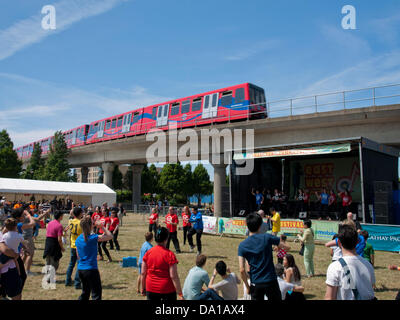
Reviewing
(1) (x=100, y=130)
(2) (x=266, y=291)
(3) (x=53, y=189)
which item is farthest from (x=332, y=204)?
(1) (x=100, y=130)

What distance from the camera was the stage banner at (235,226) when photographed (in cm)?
1878

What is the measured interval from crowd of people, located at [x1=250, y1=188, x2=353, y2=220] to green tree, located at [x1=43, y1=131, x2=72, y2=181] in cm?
3237

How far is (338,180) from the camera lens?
2311 cm

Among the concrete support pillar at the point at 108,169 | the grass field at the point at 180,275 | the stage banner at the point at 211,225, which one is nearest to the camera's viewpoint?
the grass field at the point at 180,275

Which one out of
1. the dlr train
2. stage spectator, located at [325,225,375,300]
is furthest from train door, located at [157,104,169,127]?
stage spectator, located at [325,225,375,300]

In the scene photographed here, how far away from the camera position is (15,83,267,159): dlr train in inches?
981

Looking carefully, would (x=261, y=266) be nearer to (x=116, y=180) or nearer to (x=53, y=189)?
(x=53, y=189)

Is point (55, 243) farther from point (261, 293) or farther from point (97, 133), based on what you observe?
point (97, 133)

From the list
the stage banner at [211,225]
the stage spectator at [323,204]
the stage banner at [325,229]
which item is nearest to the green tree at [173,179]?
the stage banner at [211,225]

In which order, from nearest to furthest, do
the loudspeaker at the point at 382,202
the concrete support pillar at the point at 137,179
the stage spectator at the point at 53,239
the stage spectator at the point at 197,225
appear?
the stage spectator at the point at 53,239 < the stage spectator at the point at 197,225 < the loudspeaker at the point at 382,202 < the concrete support pillar at the point at 137,179

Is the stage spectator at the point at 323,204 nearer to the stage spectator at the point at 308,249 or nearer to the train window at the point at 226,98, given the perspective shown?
the train window at the point at 226,98

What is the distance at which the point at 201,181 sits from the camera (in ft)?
222

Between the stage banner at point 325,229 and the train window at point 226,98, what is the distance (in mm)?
12658
